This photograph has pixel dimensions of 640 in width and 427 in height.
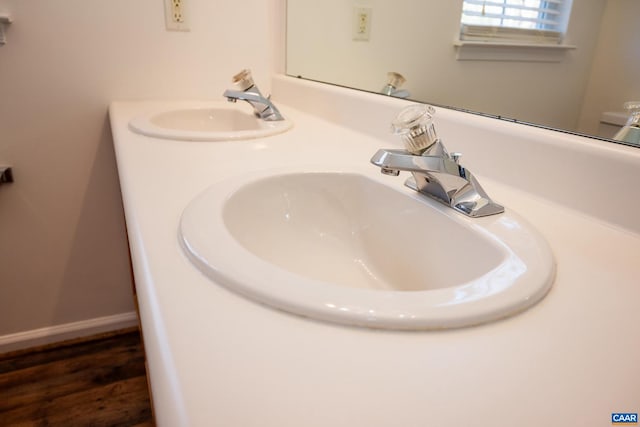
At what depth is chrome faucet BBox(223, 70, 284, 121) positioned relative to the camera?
1156mm

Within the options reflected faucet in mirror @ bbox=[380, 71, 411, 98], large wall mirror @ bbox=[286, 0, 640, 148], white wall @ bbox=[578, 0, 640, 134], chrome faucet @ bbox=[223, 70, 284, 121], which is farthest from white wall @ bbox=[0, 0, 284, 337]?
white wall @ bbox=[578, 0, 640, 134]

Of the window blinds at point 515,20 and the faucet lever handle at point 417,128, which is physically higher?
the window blinds at point 515,20

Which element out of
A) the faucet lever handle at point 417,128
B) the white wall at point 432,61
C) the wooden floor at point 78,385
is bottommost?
the wooden floor at point 78,385

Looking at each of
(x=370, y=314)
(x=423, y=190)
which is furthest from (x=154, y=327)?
(x=423, y=190)

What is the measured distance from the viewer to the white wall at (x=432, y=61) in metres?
0.61

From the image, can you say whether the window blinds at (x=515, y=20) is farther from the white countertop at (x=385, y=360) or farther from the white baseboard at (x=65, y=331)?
the white baseboard at (x=65, y=331)

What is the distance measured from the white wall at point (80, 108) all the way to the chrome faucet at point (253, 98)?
0.30m

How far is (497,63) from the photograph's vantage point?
0.73 m

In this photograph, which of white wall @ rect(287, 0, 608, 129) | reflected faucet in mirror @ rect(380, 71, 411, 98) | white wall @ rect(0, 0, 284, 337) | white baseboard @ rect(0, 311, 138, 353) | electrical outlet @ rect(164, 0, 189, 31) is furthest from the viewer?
white baseboard @ rect(0, 311, 138, 353)

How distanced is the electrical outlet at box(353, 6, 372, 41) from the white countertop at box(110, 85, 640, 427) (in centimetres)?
100

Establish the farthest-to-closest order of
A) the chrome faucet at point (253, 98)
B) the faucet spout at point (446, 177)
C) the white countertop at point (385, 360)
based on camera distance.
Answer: the chrome faucet at point (253, 98)
the faucet spout at point (446, 177)
the white countertop at point (385, 360)

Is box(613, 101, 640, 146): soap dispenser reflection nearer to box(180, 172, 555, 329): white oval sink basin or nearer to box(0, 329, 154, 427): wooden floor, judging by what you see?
box(180, 172, 555, 329): white oval sink basin

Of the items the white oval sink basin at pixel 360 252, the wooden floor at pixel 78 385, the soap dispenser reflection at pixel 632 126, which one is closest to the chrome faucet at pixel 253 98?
the white oval sink basin at pixel 360 252

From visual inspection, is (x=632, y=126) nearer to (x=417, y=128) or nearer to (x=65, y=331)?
(x=417, y=128)
